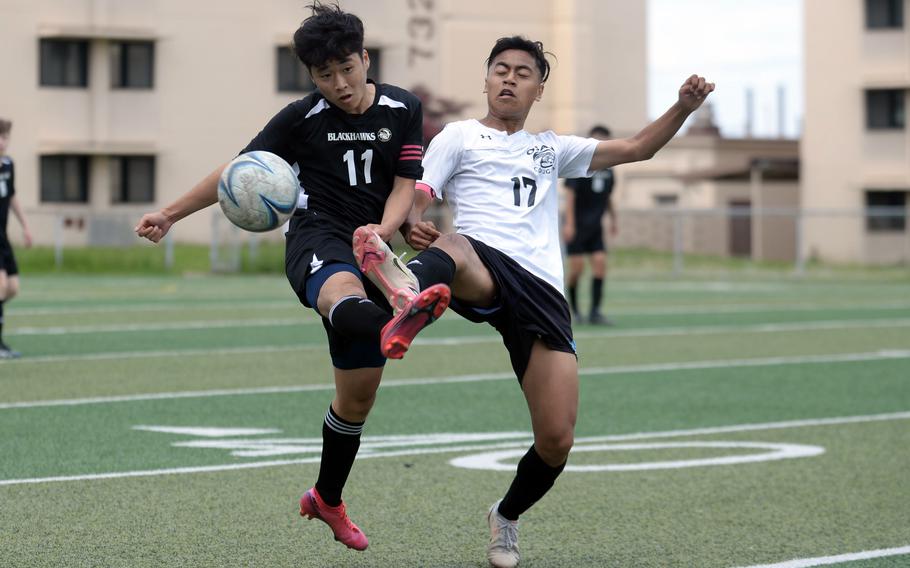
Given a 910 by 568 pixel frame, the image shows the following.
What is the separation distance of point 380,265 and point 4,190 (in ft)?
26.9

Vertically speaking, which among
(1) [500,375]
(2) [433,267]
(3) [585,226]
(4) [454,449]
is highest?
(3) [585,226]

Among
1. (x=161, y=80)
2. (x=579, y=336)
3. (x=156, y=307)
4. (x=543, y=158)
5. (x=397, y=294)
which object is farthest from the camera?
(x=161, y=80)

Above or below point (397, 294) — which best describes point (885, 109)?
above

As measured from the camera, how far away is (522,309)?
5691mm

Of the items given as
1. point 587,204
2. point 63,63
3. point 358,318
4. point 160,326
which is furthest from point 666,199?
point 358,318

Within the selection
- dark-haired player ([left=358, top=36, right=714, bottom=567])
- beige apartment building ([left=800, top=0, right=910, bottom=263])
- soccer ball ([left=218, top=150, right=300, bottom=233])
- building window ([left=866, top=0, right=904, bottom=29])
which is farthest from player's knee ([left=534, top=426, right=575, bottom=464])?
building window ([left=866, top=0, right=904, bottom=29])

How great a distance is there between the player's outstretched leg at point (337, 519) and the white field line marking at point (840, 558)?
5.18ft

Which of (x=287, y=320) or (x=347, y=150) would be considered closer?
(x=347, y=150)

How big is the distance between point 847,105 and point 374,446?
3881cm

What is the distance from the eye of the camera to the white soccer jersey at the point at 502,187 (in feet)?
19.1

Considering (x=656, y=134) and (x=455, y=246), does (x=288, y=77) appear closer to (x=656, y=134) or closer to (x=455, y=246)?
(x=656, y=134)

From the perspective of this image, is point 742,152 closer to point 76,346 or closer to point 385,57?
point 385,57

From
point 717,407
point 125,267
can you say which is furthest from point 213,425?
point 125,267

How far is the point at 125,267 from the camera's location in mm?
31406
